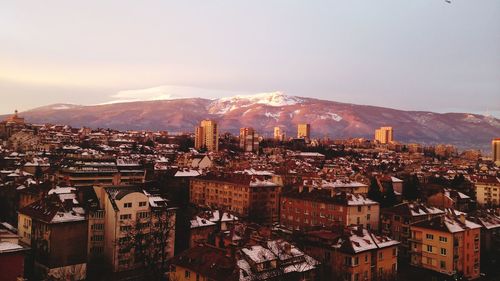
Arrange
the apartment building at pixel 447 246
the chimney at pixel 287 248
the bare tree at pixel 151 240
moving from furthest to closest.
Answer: the apartment building at pixel 447 246, the bare tree at pixel 151 240, the chimney at pixel 287 248

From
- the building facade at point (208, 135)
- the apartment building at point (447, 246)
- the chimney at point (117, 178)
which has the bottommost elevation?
the apartment building at point (447, 246)

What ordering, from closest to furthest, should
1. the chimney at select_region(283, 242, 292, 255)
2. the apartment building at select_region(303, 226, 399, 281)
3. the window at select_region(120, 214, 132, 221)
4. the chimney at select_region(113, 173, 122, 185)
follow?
the chimney at select_region(283, 242, 292, 255) → the apartment building at select_region(303, 226, 399, 281) → the window at select_region(120, 214, 132, 221) → the chimney at select_region(113, 173, 122, 185)

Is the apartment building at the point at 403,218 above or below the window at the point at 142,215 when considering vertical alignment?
below

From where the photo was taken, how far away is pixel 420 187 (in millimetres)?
49156

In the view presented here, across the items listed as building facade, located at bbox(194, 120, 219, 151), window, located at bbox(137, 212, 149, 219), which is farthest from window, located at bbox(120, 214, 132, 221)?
building facade, located at bbox(194, 120, 219, 151)

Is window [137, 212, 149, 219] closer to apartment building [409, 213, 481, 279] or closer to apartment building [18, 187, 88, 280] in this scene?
apartment building [18, 187, 88, 280]

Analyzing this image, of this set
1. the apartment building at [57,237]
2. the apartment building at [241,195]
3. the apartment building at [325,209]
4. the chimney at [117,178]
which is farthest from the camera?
the chimney at [117,178]

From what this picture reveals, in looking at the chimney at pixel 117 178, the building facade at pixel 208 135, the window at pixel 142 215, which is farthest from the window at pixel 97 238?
Result: the building facade at pixel 208 135

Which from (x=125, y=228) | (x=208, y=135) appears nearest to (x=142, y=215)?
(x=125, y=228)

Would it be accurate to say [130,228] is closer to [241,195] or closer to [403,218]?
[403,218]

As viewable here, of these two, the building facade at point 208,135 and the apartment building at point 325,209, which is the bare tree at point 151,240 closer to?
the apartment building at point 325,209

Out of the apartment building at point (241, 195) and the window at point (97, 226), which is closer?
the window at point (97, 226)

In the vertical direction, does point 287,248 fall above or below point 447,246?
above

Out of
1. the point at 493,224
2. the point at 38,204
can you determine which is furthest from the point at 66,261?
the point at 493,224
